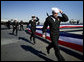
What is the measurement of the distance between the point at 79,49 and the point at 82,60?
97cm

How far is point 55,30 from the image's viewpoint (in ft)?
13.9

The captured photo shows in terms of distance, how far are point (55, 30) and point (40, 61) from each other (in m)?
1.33

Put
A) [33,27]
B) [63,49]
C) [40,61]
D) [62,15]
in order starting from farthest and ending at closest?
1. [33,27]
2. [63,49]
3. [40,61]
4. [62,15]

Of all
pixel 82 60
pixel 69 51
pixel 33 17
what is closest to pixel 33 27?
pixel 33 17

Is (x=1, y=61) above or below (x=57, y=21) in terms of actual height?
below

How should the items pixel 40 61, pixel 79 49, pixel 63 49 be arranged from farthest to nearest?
pixel 63 49, pixel 79 49, pixel 40 61

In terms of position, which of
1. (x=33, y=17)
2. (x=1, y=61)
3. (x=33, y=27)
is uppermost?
(x=33, y=17)

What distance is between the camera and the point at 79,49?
530 cm

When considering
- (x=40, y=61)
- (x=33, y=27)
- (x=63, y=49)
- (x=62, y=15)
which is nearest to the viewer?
(x=62, y=15)

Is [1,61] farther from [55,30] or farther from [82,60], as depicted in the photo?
[82,60]

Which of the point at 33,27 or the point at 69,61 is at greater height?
the point at 33,27

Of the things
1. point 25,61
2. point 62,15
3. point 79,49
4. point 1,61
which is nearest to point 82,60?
point 79,49

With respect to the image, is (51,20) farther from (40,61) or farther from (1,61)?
(1,61)

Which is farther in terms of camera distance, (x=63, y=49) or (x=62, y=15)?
(x=63, y=49)
